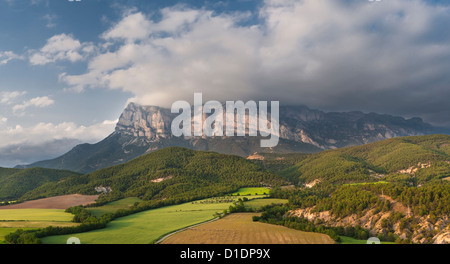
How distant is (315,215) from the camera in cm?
13888

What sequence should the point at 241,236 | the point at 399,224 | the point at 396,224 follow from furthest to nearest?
the point at 396,224 < the point at 399,224 < the point at 241,236

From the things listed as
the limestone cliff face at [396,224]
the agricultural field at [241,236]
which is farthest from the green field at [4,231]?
the limestone cliff face at [396,224]

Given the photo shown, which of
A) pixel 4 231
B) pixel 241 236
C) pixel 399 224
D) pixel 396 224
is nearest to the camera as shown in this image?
pixel 241 236

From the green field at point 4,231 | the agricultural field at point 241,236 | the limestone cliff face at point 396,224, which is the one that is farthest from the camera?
the limestone cliff face at point 396,224

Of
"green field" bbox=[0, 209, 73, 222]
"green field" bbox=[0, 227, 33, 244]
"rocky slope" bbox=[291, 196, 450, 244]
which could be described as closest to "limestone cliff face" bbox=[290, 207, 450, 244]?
"rocky slope" bbox=[291, 196, 450, 244]

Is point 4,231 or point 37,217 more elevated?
point 4,231

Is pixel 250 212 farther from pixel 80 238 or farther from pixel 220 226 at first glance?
pixel 80 238

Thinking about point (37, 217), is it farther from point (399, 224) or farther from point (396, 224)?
point (399, 224)

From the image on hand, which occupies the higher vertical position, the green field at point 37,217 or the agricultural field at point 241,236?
the agricultural field at point 241,236

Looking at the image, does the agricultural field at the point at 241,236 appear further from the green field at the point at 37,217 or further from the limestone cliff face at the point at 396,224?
the green field at the point at 37,217

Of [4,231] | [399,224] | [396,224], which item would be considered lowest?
[396,224]

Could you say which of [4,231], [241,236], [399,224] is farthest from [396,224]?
[4,231]

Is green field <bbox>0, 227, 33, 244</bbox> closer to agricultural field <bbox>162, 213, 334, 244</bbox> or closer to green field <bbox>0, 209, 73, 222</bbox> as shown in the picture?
green field <bbox>0, 209, 73, 222</bbox>
